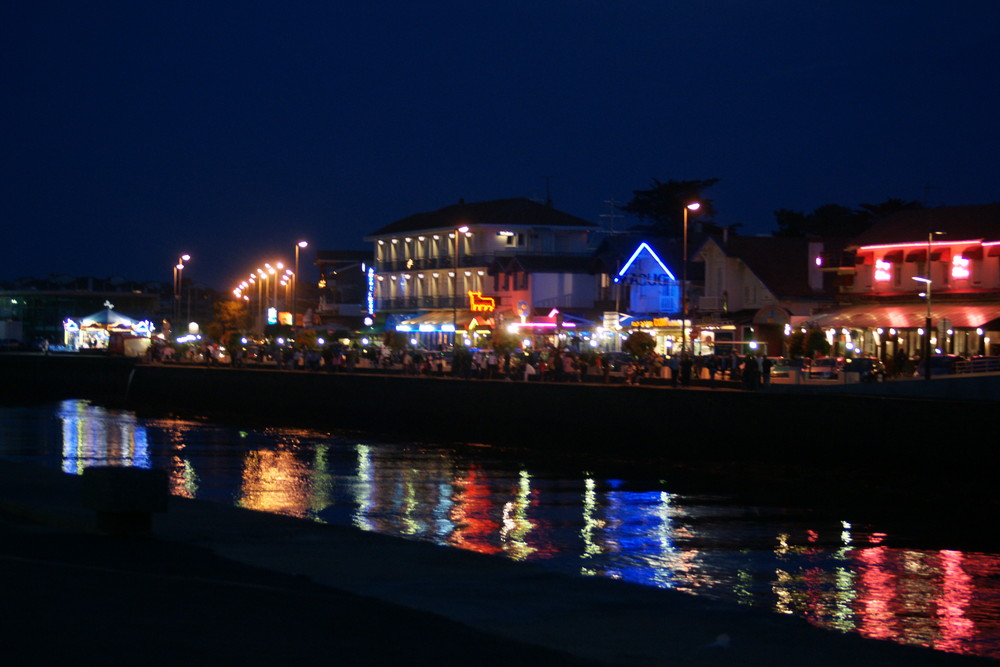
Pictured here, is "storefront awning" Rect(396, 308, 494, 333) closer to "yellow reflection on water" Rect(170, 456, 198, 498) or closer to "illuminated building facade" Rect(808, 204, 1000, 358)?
"illuminated building facade" Rect(808, 204, 1000, 358)

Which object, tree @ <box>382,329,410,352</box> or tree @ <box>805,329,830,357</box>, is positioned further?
tree @ <box>382,329,410,352</box>

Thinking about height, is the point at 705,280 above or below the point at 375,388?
above

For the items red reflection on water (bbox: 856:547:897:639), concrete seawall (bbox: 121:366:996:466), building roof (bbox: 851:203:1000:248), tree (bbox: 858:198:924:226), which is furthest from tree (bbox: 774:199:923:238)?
red reflection on water (bbox: 856:547:897:639)

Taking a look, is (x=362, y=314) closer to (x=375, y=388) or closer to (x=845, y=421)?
(x=375, y=388)

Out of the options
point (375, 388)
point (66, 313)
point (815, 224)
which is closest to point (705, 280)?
point (375, 388)

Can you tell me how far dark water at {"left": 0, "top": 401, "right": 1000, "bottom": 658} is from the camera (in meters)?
13.2

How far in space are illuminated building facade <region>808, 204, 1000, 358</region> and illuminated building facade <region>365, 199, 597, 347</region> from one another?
2244cm

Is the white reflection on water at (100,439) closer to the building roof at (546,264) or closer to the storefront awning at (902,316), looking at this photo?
the building roof at (546,264)

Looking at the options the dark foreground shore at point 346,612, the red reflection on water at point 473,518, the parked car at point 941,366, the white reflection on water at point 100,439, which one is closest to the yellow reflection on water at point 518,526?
the red reflection on water at point 473,518

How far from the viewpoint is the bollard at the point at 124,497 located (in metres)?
13.1

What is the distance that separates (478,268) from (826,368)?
136ft

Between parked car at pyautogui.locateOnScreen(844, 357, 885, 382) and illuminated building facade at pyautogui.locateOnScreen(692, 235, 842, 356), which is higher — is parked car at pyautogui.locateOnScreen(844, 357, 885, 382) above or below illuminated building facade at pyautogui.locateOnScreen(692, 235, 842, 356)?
below

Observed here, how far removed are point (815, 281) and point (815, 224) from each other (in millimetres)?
33481

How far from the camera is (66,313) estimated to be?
512 feet
